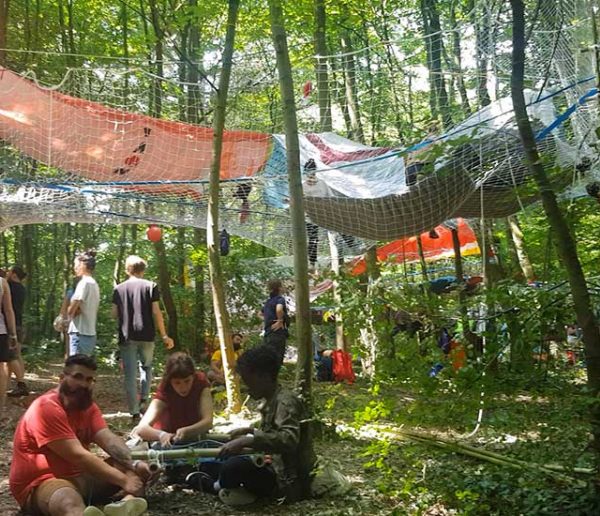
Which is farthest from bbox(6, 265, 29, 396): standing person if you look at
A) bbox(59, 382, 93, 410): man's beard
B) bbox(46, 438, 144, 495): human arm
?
bbox(46, 438, 144, 495): human arm

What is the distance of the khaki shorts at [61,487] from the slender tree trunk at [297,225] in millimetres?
953

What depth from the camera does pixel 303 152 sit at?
18.2 feet

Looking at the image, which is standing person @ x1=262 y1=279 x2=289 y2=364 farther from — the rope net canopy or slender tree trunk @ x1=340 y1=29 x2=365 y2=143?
slender tree trunk @ x1=340 y1=29 x2=365 y2=143

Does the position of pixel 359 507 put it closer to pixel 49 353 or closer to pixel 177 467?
pixel 177 467

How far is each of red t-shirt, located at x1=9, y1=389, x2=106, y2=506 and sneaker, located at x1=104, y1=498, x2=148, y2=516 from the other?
22 cm

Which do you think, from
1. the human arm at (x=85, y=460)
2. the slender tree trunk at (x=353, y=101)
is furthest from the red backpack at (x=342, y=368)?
the human arm at (x=85, y=460)

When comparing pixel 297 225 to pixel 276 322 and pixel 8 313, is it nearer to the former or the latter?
pixel 8 313

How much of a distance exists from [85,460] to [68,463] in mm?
108

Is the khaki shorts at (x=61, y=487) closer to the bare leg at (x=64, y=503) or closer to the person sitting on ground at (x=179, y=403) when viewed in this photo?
the bare leg at (x=64, y=503)

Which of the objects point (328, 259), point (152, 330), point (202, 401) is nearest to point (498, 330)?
point (202, 401)

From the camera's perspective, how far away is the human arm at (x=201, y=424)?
3.06 m

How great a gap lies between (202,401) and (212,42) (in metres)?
8.91

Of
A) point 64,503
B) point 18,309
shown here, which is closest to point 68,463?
point 64,503

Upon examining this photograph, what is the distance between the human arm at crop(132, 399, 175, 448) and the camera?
3068 millimetres
